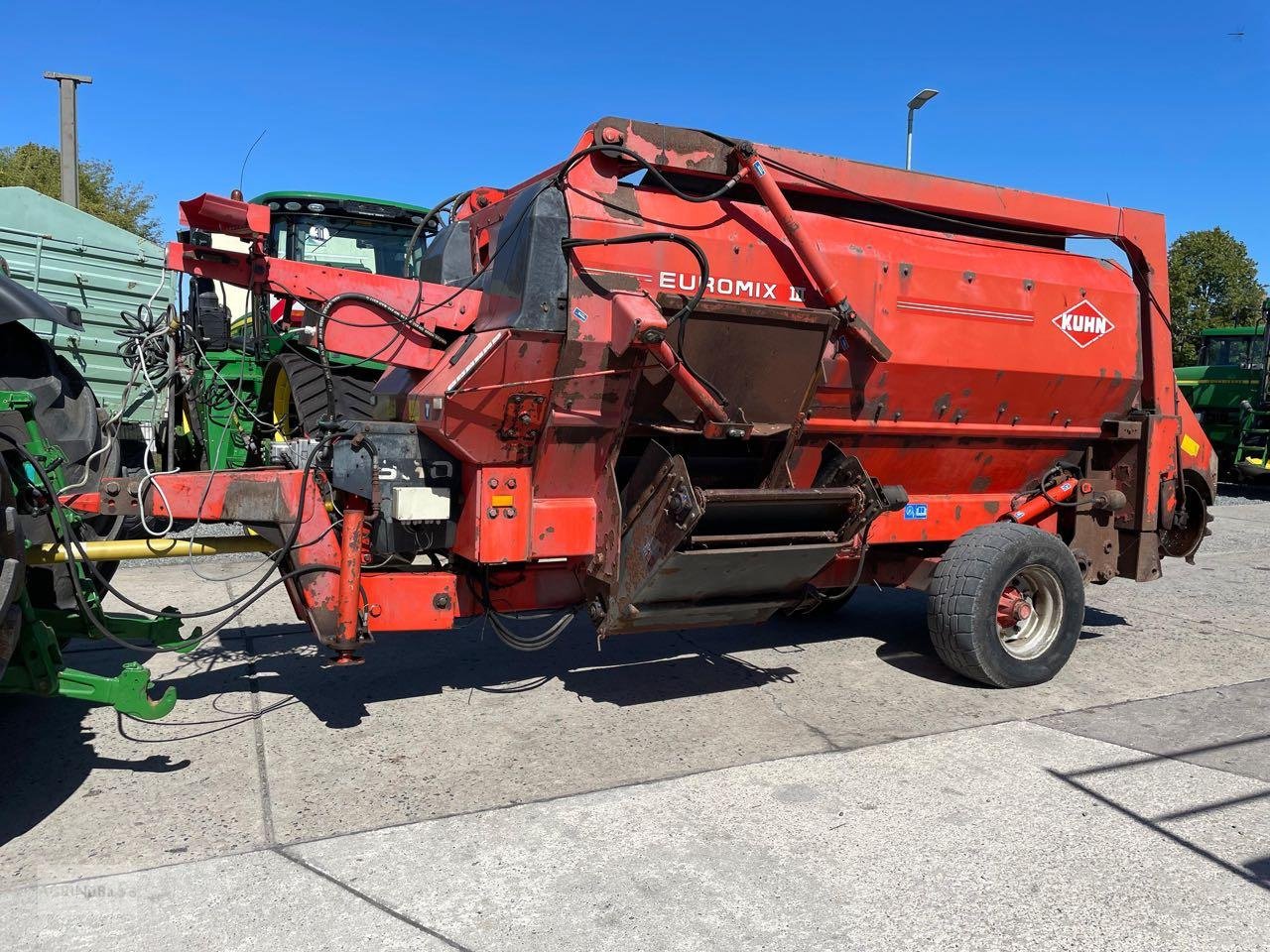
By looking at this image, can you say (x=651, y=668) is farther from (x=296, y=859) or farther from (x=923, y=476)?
(x=296, y=859)

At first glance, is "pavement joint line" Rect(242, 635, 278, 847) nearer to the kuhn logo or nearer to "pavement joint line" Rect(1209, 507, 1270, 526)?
the kuhn logo

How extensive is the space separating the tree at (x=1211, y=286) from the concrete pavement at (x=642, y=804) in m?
28.2

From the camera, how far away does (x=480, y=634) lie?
21.1 feet

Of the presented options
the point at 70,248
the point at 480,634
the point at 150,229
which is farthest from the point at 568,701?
the point at 150,229

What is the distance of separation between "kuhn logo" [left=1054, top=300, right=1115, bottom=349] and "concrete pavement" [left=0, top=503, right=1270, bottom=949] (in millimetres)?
2076

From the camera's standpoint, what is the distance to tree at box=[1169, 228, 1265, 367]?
A: 29719 millimetres

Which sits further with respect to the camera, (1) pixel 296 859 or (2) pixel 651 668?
(2) pixel 651 668

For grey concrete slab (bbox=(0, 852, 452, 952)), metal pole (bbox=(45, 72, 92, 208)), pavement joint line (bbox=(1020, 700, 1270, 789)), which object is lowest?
grey concrete slab (bbox=(0, 852, 452, 952))

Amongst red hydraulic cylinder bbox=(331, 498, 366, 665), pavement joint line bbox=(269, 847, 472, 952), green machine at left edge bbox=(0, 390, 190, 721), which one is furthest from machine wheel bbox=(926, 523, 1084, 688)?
green machine at left edge bbox=(0, 390, 190, 721)

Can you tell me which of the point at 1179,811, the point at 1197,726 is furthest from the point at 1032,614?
the point at 1179,811

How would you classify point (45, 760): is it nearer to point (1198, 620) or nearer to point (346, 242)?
point (346, 242)

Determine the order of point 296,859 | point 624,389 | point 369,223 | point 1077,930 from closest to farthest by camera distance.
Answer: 1. point 1077,930
2. point 296,859
3. point 624,389
4. point 369,223

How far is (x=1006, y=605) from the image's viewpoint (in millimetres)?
5672

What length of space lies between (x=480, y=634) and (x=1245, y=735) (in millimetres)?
4411
